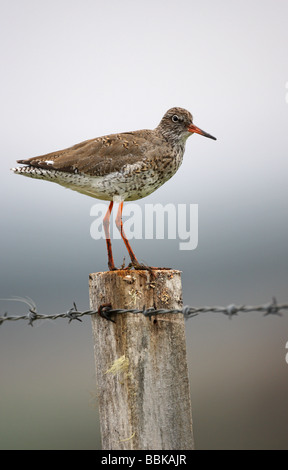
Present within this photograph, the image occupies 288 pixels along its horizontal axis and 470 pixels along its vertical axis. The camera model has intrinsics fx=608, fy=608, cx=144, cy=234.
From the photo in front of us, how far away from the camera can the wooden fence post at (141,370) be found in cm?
363

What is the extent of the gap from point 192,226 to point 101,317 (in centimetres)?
185

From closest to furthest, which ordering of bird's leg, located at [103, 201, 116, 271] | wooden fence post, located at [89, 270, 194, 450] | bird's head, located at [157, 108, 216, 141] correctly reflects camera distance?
1. wooden fence post, located at [89, 270, 194, 450]
2. bird's leg, located at [103, 201, 116, 271]
3. bird's head, located at [157, 108, 216, 141]

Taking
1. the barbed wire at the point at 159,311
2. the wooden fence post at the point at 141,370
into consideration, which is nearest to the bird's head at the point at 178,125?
the barbed wire at the point at 159,311

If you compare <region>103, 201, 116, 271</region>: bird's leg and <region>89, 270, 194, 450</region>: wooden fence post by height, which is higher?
<region>103, 201, 116, 271</region>: bird's leg

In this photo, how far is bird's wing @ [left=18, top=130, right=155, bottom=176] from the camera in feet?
19.3

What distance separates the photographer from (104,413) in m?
3.81

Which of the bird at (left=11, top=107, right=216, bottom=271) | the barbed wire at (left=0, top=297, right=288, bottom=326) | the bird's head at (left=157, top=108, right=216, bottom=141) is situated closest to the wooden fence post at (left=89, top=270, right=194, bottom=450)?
the barbed wire at (left=0, top=297, right=288, bottom=326)

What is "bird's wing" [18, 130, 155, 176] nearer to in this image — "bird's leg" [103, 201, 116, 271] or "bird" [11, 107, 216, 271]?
"bird" [11, 107, 216, 271]

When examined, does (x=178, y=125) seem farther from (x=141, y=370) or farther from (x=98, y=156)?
(x=141, y=370)

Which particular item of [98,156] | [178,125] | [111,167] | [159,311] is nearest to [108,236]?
[111,167]

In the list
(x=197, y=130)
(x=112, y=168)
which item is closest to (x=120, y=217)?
(x=112, y=168)

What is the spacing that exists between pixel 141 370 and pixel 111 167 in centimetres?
266

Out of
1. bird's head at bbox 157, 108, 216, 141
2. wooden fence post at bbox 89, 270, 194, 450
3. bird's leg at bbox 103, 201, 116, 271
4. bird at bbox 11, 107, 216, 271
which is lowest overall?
wooden fence post at bbox 89, 270, 194, 450

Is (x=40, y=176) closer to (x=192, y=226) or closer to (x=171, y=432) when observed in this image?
(x=192, y=226)
